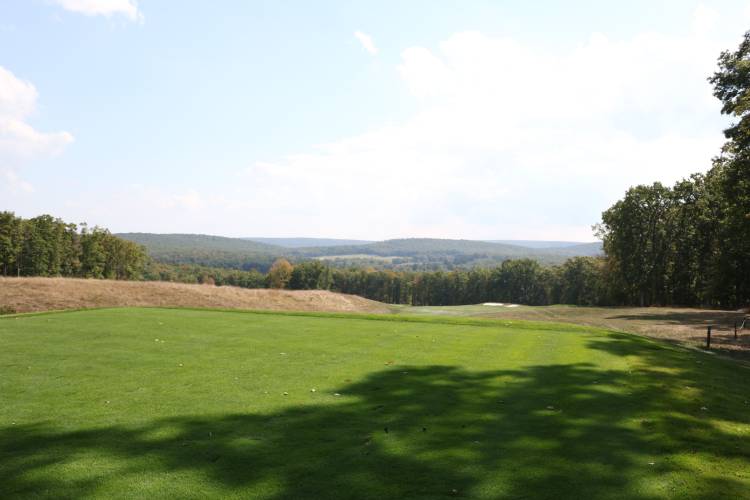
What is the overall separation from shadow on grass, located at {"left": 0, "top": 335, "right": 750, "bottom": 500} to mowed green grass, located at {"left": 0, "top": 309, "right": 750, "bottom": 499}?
27 mm

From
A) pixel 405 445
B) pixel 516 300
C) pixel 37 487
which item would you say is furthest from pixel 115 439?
pixel 516 300

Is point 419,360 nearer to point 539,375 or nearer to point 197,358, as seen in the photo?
point 539,375

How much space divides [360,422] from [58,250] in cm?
8724

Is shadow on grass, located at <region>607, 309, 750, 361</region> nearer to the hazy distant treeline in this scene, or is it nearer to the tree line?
the tree line

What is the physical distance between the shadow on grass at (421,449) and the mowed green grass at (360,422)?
1.0 inches

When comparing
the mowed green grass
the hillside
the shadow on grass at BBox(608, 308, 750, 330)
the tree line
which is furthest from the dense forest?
the hillside

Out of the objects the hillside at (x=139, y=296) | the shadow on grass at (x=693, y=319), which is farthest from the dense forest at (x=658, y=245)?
the hillside at (x=139, y=296)

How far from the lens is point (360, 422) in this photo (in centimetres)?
707

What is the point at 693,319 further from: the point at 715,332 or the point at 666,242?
the point at 666,242

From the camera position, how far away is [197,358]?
37.3 feet

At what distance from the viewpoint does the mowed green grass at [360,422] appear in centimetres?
523

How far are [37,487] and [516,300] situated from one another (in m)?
127

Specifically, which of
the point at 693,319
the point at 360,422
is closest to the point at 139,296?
the point at 360,422

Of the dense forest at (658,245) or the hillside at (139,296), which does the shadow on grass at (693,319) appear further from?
the hillside at (139,296)
